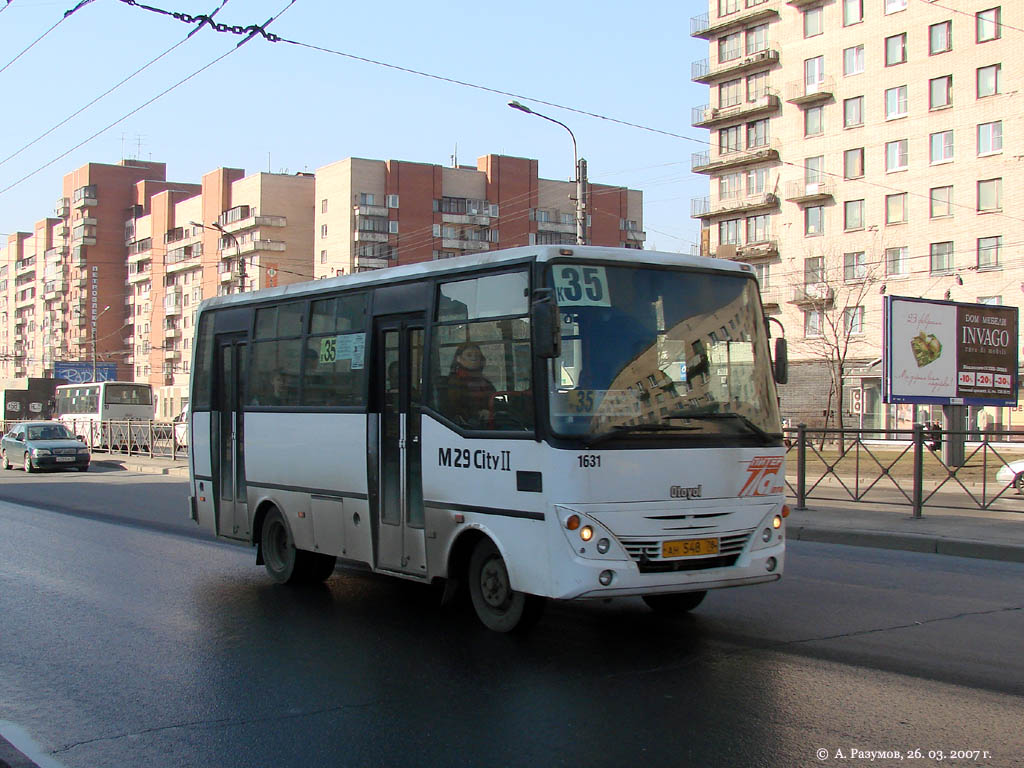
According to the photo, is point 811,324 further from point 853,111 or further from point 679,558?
point 679,558

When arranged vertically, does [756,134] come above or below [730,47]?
below

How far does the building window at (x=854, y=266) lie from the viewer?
57.8 meters

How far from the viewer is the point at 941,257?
177ft

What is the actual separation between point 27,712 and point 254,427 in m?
4.90

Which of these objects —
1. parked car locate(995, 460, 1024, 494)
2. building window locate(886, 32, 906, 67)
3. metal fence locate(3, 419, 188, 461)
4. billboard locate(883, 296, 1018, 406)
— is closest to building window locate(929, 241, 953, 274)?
building window locate(886, 32, 906, 67)

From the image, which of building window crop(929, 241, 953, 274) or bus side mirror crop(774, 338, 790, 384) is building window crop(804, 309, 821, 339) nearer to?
building window crop(929, 241, 953, 274)

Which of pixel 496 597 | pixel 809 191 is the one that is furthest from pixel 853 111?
pixel 496 597

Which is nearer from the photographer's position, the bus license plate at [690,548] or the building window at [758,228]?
the bus license plate at [690,548]

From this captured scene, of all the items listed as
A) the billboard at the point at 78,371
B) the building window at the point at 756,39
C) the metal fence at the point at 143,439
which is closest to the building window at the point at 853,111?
the building window at the point at 756,39

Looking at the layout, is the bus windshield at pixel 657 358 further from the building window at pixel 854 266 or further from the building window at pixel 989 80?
the building window at pixel 854 266

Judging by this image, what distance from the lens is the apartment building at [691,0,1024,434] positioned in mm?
51875

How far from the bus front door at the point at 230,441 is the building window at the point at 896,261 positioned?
50155 millimetres

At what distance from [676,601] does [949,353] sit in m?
17.5

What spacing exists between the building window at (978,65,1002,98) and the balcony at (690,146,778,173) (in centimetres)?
1322
